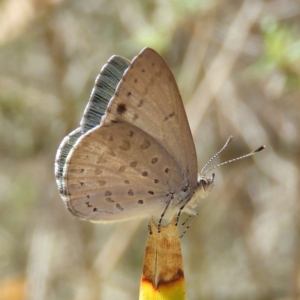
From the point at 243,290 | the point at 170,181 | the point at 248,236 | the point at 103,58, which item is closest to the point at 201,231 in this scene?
the point at 248,236

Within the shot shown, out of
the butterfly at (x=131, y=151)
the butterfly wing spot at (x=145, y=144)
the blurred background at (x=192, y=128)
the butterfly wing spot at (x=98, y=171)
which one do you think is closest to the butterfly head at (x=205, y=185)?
the butterfly at (x=131, y=151)

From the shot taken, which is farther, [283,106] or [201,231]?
[201,231]

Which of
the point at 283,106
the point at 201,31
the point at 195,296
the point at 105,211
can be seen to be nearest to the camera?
the point at 105,211

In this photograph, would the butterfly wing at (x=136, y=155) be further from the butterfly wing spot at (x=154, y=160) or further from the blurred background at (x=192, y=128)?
the blurred background at (x=192, y=128)

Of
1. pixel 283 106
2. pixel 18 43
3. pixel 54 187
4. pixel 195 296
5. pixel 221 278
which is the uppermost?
pixel 18 43

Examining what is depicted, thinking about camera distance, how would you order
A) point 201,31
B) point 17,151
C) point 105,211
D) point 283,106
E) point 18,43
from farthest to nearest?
point 17,151, point 18,43, point 283,106, point 201,31, point 105,211

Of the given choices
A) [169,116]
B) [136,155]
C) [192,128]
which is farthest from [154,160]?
[192,128]

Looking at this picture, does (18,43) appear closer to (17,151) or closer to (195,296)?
(17,151)

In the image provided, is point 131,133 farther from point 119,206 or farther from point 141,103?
point 119,206

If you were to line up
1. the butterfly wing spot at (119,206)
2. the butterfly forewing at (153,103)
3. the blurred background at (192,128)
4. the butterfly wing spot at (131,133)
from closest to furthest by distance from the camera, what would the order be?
1. the butterfly forewing at (153,103)
2. the butterfly wing spot at (131,133)
3. the butterfly wing spot at (119,206)
4. the blurred background at (192,128)
